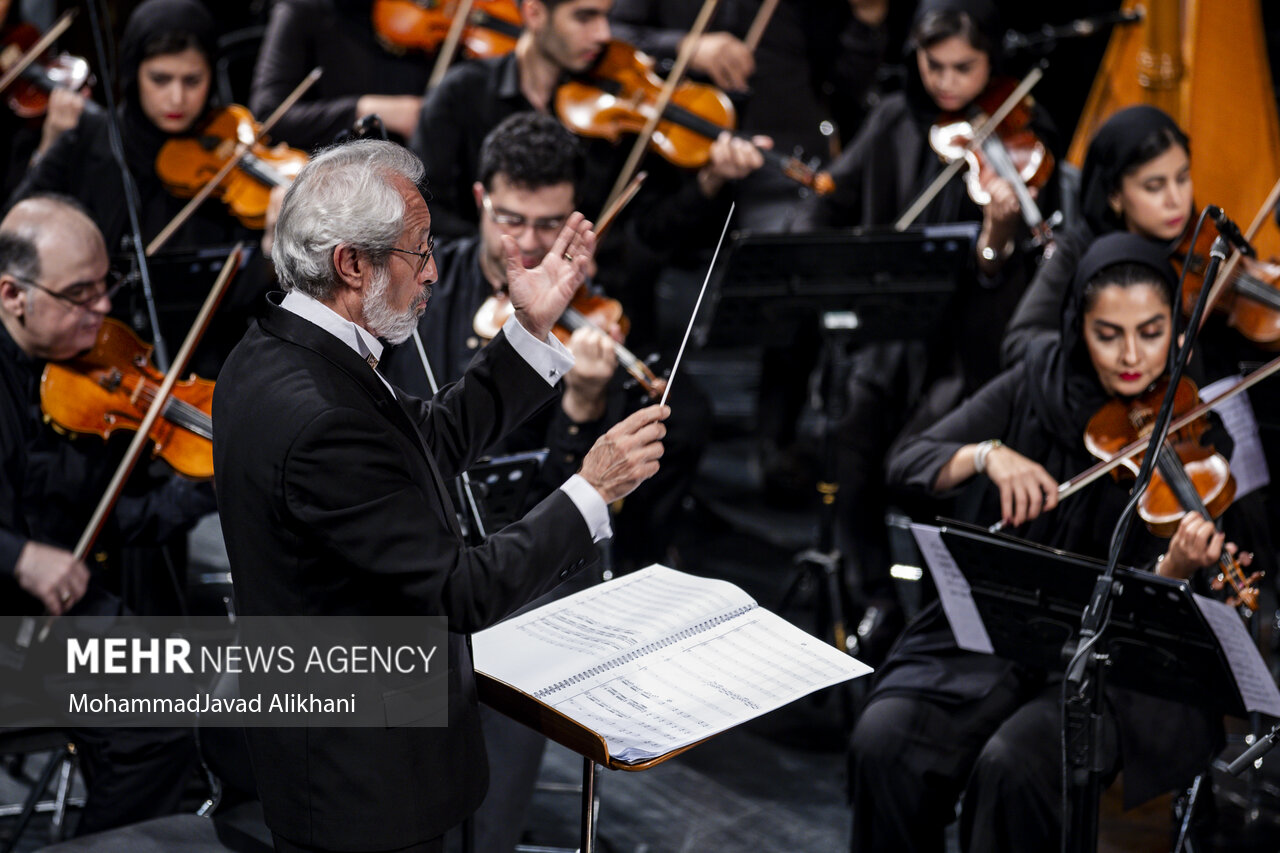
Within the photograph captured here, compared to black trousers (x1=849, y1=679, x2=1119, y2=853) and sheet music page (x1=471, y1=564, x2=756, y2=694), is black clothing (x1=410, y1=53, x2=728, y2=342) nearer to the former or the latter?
black trousers (x1=849, y1=679, x2=1119, y2=853)

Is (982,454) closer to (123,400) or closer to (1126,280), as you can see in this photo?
(1126,280)

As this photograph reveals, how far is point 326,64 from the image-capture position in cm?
428

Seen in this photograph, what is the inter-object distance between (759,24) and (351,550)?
305cm

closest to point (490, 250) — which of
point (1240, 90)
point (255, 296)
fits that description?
point (255, 296)

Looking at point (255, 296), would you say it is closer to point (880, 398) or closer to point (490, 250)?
point (490, 250)

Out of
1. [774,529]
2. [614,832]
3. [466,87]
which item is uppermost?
[466,87]

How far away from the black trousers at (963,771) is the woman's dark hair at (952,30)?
1752 mm

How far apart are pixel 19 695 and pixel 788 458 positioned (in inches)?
114

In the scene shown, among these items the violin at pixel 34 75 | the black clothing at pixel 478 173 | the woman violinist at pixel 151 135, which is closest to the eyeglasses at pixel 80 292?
the woman violinist at pixel 151 135

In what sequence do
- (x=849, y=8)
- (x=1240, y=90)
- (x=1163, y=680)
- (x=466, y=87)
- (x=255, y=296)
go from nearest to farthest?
(x=1163, y=680)
(x=255, y=296)
(x=466, y=87)
(x=1240, y=90)
(x=849, y=8)

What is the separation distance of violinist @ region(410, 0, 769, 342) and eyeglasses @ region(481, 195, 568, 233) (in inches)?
26.7

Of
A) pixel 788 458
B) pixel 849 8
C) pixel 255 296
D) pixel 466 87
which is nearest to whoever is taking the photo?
pixel 255 296

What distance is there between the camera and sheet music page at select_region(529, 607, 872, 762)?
5.39 ft

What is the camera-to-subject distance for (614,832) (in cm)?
295
